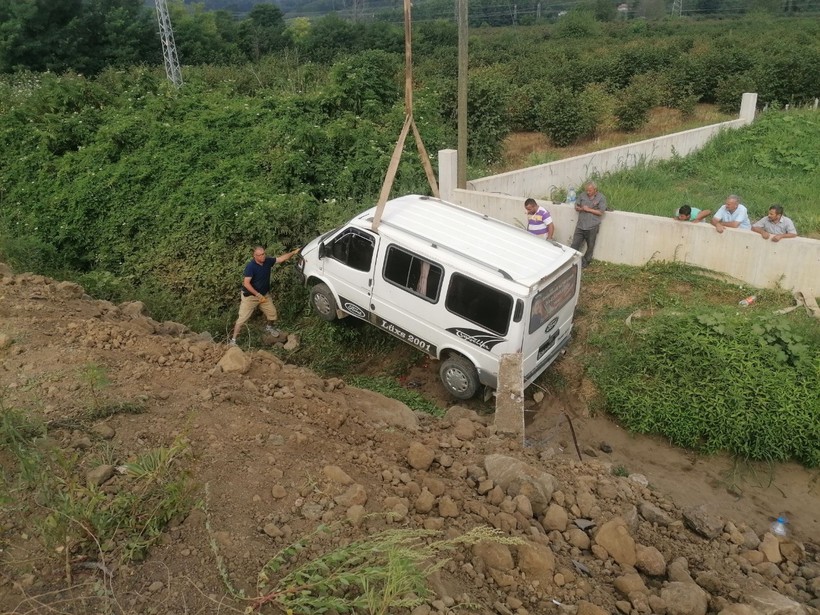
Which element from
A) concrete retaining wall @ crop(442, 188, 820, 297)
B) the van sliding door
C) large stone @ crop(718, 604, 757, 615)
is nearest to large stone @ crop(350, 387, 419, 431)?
the van sliding door

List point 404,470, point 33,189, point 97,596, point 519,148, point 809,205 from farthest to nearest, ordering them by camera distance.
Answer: point 519,148
point 33,189
point 809,205
point 404,470
point 97,596

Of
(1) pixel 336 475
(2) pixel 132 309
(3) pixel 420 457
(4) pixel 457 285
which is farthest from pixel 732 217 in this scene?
(2) pixel 132 309

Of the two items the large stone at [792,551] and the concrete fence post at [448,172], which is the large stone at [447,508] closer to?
the large stone at [792,551]

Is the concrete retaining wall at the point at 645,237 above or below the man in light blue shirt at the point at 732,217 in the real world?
below

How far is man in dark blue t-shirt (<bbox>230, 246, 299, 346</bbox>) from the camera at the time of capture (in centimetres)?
866

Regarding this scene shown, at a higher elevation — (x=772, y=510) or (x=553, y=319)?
(x=553, y=319)

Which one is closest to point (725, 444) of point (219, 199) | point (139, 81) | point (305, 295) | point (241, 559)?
point (241, 559)

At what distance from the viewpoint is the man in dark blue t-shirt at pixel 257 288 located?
28.4 ft

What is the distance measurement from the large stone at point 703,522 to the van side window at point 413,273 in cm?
356

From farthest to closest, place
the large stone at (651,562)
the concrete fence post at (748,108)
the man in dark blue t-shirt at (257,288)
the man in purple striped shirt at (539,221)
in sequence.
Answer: the concrete fence post at (748,108)
the man in purple striped shirt at (539,221)
the man in dark blue t-shirt at (257,288)
the large stone at (651,562)

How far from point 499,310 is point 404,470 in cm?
232

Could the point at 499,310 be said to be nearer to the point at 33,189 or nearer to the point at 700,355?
the point at 700,355

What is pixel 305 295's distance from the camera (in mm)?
9844

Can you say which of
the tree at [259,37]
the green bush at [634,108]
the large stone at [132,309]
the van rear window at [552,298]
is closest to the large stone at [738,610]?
the van rear window at [552,298]
